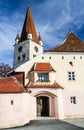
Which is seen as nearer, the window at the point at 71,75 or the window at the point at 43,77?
the window at the point at 43,77

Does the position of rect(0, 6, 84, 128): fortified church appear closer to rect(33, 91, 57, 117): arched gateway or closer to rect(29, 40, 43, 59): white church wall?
rect(33, 91, 57, 117): arched gateway

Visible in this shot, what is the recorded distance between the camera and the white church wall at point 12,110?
1911 cm

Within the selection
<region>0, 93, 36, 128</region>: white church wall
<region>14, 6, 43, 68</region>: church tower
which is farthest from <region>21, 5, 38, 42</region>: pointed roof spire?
<region>0, 93, 36, 128</region>: white church wall

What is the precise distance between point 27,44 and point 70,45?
30.6 meters

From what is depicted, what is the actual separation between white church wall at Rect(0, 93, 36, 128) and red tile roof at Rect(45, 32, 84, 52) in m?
9.73

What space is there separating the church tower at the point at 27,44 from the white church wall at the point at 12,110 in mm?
35750

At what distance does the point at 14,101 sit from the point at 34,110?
15.4ft

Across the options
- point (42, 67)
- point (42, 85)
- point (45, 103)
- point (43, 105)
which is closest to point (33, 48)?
point (42, 67)

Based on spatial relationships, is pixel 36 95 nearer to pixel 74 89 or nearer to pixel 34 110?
pixel 34 110

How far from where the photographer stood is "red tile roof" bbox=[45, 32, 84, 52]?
27514 mm

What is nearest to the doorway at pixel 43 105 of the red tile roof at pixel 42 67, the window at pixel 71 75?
the red tile roof at pixel 42 67

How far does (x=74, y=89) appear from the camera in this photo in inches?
1026

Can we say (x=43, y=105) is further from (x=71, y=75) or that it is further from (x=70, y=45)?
(x=70, y=45)

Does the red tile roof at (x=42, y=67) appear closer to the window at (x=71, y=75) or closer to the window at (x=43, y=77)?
the window at (x=43, y=77)
